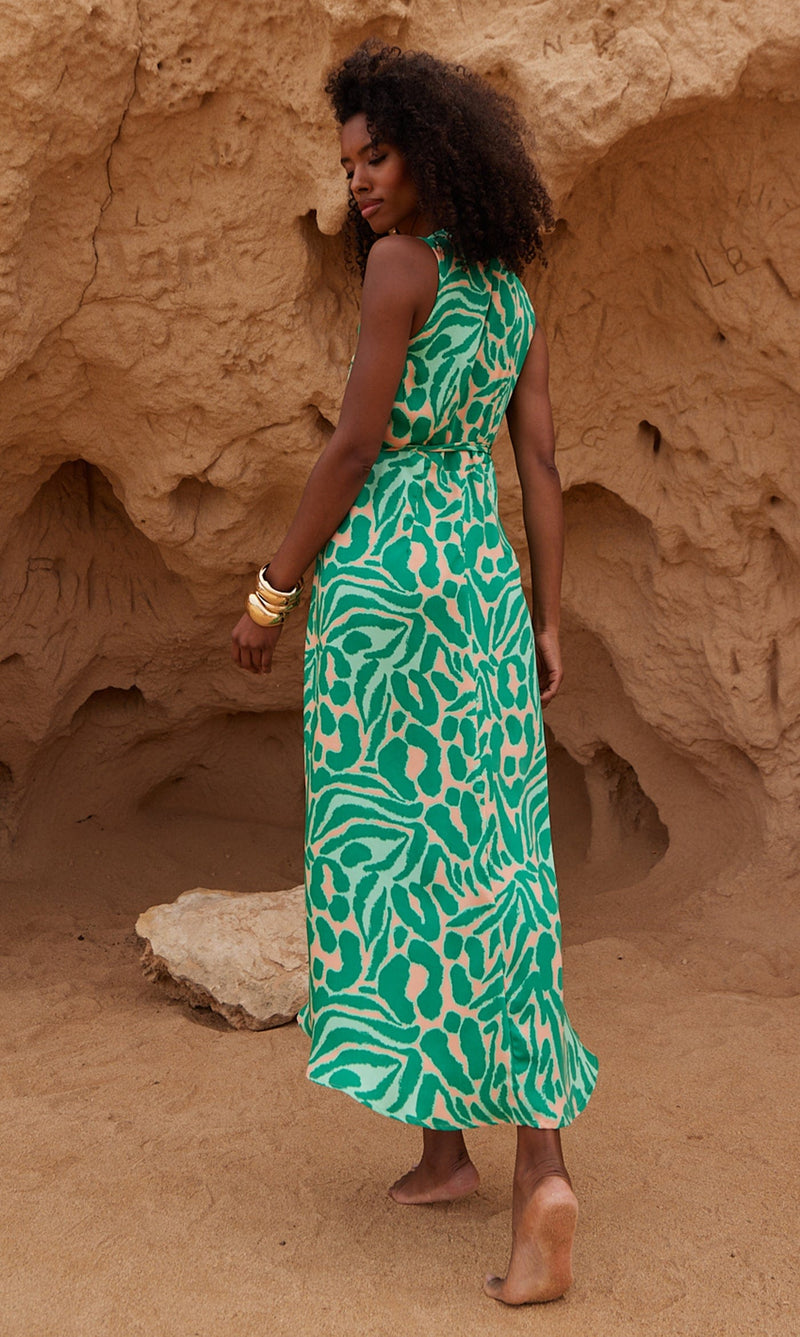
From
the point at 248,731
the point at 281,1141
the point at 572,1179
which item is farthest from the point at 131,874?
the point at 572,1179

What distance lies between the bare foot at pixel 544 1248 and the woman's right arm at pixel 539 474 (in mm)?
946

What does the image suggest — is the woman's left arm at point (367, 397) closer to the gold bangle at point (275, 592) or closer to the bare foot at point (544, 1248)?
the gold bangle at point (275, 592)

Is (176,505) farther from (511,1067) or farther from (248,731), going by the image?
(511,1067)

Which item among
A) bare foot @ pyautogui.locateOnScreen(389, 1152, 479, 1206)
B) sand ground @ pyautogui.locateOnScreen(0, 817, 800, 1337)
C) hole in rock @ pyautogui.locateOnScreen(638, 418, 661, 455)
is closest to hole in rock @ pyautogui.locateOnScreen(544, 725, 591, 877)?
sand ground @ pyautogui.locateOnScreen(0, 817, 800, 1337)

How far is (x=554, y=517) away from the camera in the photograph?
2469mm

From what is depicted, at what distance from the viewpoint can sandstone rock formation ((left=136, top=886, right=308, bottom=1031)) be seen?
356cm

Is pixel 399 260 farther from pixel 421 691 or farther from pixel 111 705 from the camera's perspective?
pixel 111 705

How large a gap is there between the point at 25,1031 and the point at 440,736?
205 cm

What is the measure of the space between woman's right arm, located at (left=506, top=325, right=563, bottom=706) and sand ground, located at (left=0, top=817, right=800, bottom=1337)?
1064 mm

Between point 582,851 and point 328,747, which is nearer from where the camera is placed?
point 328,747

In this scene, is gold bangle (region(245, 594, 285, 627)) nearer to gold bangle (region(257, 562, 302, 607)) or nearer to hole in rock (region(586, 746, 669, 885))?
gold bangle (region(257, 562, 302, 607))

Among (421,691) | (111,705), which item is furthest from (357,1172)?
(111,705)

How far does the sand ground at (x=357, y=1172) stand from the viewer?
203 cm

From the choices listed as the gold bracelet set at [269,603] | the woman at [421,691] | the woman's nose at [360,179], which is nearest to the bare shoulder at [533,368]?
the woman at [421,691]
